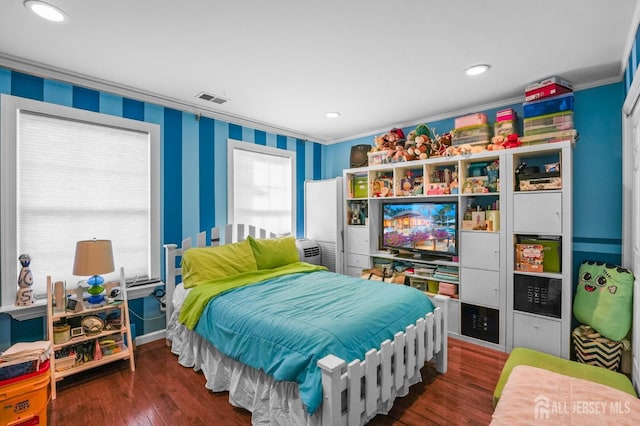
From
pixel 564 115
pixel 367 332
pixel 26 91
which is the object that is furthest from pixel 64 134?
pixel 564 115

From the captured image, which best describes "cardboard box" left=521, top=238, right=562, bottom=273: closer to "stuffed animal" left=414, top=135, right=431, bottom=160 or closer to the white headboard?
"stuffed animal" left=414, top=135, right=431, bottom=160

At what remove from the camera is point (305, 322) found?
6.11 ft

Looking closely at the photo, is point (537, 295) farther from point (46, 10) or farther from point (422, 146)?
point (46, 10)

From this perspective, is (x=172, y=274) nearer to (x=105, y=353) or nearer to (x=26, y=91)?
(x=105, y=353)

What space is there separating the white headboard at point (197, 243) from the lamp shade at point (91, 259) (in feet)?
2.08

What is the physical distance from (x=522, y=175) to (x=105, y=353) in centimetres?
396

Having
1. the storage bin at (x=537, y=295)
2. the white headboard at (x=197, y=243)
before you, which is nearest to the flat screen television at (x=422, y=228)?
the storage bin at (x=537, y=295)

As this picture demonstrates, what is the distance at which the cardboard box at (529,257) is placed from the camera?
2709 mm

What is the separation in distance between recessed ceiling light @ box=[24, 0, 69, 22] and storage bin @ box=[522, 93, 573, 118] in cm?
357

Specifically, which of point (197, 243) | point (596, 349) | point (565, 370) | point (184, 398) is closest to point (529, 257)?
point (596, 349)

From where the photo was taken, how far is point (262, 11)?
175cm

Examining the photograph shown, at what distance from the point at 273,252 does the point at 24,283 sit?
204 centimetres

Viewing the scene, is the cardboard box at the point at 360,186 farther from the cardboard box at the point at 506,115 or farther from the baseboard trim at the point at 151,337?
the baseboard trim at the point at 151,337

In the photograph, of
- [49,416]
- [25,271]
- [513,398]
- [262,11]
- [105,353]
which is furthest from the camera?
[105,353]
